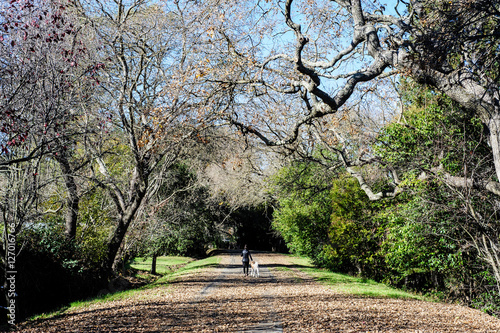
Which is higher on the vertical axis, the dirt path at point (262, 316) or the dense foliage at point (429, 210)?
the dense foliage at point (429, 210)

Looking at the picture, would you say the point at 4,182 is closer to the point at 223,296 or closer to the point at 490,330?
the point at 223,296

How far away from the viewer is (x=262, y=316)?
798cm

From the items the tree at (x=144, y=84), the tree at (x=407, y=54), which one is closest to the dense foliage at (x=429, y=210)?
the tree at (x=407, y=54)

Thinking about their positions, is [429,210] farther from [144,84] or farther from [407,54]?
[144,84]

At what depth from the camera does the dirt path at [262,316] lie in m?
7.00

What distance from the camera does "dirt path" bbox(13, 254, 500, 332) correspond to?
23.0 feet

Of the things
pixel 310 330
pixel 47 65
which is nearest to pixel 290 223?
pixel 310 330

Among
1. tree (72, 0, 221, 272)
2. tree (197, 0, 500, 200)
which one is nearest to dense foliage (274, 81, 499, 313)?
tree (197, 0, 500, 200)

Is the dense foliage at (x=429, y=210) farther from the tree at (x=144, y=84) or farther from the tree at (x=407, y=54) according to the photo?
the tree at (x=144, y=84)

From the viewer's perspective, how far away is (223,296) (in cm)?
1095

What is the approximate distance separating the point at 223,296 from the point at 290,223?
41.8 ft

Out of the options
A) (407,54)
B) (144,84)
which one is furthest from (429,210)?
(144,84)

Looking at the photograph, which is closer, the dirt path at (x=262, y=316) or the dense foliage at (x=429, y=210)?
the dirt path at (x=262, y=316)

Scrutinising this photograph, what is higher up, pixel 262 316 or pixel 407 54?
pixel 407 54
